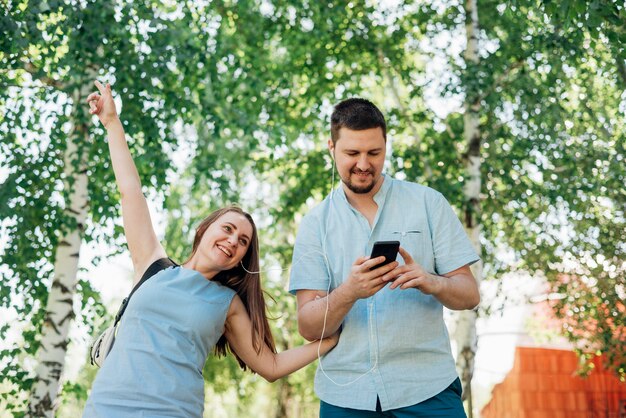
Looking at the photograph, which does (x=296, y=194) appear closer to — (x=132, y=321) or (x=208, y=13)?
(x=208, y=13)

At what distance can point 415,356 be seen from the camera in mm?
2949

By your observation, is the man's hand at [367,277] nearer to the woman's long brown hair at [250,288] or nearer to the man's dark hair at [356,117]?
the man's dark hair at [356,117]

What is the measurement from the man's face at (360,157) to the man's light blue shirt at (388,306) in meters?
0.12

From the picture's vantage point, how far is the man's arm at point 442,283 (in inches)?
107

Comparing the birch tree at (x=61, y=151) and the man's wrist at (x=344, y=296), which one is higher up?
the birch tree at (x=61, y=151)

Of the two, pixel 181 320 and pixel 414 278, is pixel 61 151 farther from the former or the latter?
pixel 414 278

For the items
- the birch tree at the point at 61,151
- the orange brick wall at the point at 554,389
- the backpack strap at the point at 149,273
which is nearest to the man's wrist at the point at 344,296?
the backpack strap at the point at 149,273

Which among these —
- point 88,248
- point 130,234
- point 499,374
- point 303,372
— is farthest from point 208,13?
point 303,372

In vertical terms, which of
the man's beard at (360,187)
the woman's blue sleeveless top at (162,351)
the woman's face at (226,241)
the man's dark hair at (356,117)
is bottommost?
the woman's blue sleeveless top at (162,351)

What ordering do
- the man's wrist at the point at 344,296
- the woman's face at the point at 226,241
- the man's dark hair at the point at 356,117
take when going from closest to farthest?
the man's wrist at the point at 344,296 → the man's dark hair at the point at 356,117 → the woman's face at the point at 226,241

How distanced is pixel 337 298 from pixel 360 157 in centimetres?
55

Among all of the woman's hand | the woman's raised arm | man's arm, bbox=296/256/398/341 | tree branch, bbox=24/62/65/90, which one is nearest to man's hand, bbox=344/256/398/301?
man's arm, bbox=296/256/398/341

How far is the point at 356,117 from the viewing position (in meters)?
3.03

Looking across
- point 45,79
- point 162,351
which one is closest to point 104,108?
point 162,351
